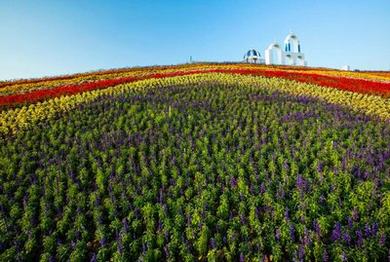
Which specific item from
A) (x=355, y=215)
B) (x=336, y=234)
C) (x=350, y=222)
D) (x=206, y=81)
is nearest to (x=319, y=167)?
(x=355, y=215)

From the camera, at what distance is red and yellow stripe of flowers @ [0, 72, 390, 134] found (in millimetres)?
14797

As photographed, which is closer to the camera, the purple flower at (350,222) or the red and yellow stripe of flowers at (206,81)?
the purple flower at (350,222)

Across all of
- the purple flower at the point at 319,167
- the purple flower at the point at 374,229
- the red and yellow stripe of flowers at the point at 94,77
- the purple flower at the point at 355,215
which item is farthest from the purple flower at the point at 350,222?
the red and yellow stripe of flowers at the point at 94,77

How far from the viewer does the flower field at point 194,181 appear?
6637 millimetres

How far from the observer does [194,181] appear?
8969 millimetres

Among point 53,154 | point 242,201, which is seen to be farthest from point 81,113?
Result: point 242,201

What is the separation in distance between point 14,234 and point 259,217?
484 cm

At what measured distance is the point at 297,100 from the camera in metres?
17.2

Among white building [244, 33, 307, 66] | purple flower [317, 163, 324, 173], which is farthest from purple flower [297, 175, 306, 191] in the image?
white building [244, 33, 307, 66]

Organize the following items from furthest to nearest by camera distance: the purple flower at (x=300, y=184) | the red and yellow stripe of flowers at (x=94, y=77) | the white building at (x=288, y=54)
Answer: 1. the white building at (x=288, y=54)
2. the red and yellow stripe of flowers at (x=94, y=77)
3. the purple flower at (x=300, y=184)

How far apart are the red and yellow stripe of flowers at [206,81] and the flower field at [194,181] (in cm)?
16

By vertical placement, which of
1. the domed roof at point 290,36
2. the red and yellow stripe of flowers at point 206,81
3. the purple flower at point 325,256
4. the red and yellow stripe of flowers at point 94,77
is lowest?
the purple flower at point 325,256

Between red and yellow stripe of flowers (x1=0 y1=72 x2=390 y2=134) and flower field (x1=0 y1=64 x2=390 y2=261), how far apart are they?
0.16 metres

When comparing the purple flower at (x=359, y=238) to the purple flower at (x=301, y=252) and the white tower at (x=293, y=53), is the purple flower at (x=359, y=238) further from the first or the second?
the white tower at (x=293, y=53)
